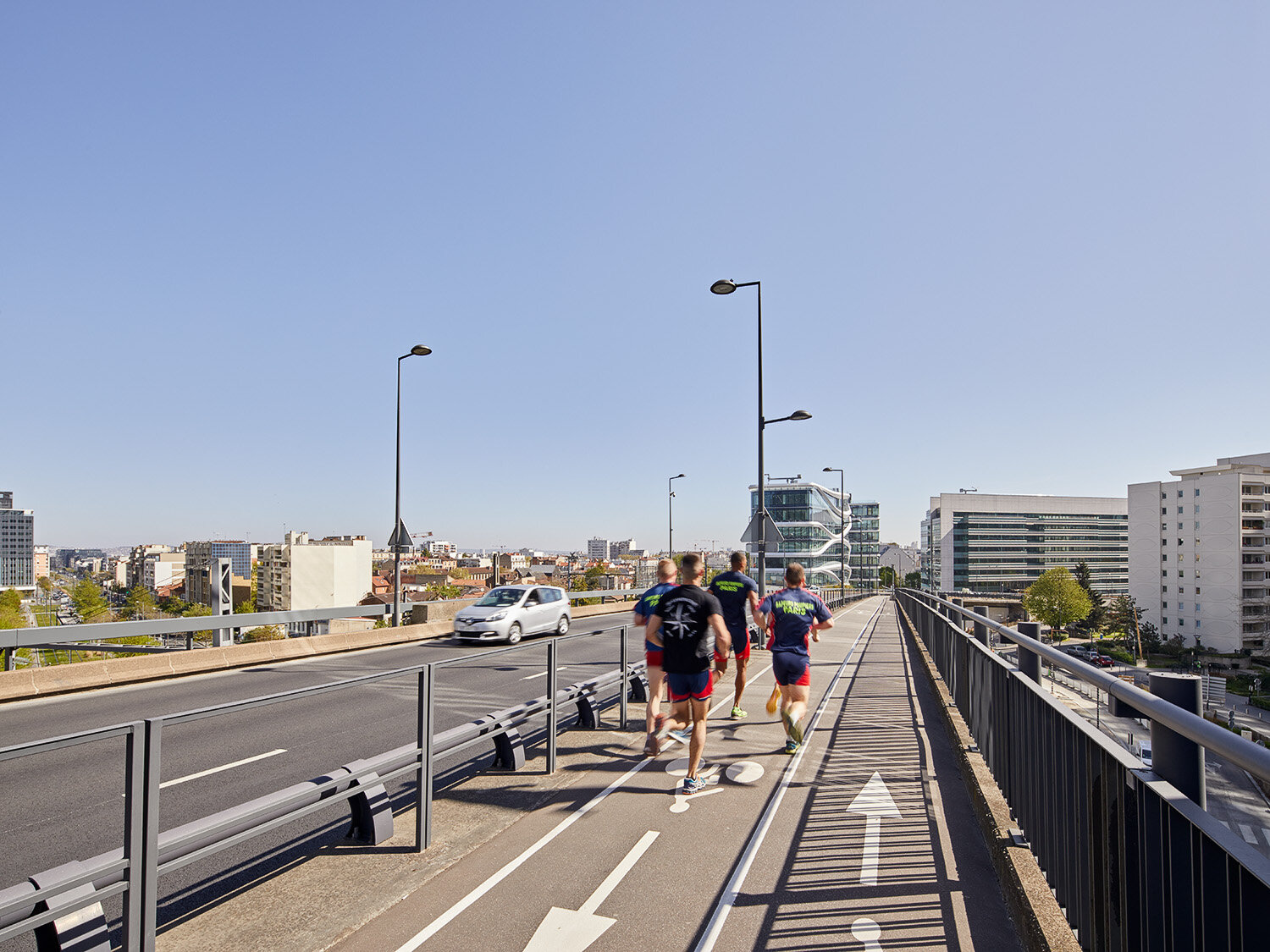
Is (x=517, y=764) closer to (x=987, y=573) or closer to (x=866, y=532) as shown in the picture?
(x=866, y=532)

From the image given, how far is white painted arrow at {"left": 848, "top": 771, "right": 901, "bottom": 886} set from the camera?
4.57 m

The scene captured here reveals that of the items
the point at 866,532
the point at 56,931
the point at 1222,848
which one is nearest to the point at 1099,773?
the point at 1222,848

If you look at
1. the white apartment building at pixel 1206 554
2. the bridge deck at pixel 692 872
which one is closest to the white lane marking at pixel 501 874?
the bridge deck at pixel 692 872

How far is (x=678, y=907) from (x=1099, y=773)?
94.3 inches

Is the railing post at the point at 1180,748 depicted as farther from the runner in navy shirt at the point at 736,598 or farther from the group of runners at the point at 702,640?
the runner in navy shirt at the point at 736,598

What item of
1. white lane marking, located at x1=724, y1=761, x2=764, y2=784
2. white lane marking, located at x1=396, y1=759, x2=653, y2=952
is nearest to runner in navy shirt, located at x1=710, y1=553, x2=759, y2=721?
white lane marking, located at x1=724, y1=761, x2=764, y2=784

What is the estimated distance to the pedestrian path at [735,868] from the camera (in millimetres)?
3844

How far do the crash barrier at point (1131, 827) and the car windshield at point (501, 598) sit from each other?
54.6 ft

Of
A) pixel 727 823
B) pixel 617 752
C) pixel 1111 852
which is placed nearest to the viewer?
pixel 1111 852

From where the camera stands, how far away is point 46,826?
5152 mm

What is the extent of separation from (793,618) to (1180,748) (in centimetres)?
526

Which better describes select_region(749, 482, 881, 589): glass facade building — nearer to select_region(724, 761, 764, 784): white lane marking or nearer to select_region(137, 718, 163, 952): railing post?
select_region(724, 761, 764, 784): white lane marking

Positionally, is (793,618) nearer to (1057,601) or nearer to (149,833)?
(149,833)

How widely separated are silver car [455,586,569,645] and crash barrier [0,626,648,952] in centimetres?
1392
